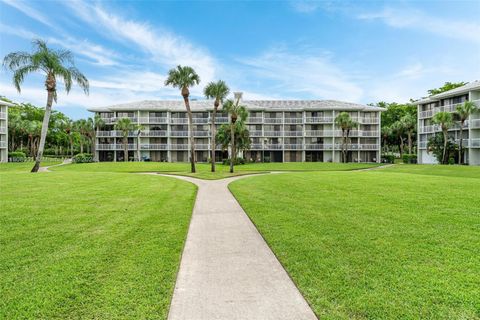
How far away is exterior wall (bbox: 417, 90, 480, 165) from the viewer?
4159cm

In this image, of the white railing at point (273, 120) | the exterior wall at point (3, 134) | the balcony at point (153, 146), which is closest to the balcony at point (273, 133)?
the white railing at point (273, 120)

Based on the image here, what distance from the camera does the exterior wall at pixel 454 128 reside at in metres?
41.6

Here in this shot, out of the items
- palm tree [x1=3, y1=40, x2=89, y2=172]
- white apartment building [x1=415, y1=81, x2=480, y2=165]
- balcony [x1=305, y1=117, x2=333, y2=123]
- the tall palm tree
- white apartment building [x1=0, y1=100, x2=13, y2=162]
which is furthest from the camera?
the tall palm tree

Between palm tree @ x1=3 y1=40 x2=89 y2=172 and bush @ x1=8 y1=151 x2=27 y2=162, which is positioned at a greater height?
palm tree @ x1=3 y1=40 x2=89 y2=172

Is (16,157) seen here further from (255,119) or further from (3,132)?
(255,119)

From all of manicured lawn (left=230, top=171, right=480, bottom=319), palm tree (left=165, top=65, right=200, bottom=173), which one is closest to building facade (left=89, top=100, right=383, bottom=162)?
palm tree (left=165, top=65, right=200, bottom=173)

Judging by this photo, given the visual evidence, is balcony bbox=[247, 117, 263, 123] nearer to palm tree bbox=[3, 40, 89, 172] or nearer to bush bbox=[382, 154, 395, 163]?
bush bbox=[382, 154, 395, 163]

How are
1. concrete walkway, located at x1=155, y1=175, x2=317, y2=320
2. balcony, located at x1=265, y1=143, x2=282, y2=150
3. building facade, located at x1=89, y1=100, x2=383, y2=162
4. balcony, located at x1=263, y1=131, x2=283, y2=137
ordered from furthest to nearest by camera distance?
balcony, located at x1=263, y1=131, x2=283, y2=137, balcony, located at x1=265, y1=143, x2=282, y2=150, building facade, located at x1=89, y1=100, x2=383, y2=162, concrete walkway, located at x1=155, y1=175, x2=317, y2=320

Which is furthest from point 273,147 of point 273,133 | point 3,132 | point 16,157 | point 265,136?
point 3,132

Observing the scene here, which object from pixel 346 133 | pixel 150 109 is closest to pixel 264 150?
pixel 346 133

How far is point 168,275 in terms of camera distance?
4.66 meters

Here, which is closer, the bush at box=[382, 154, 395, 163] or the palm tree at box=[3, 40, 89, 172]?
the palm tree at box=[3, 40, 89, 172]

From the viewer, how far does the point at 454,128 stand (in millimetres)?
45031

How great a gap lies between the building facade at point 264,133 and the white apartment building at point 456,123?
330 inches
